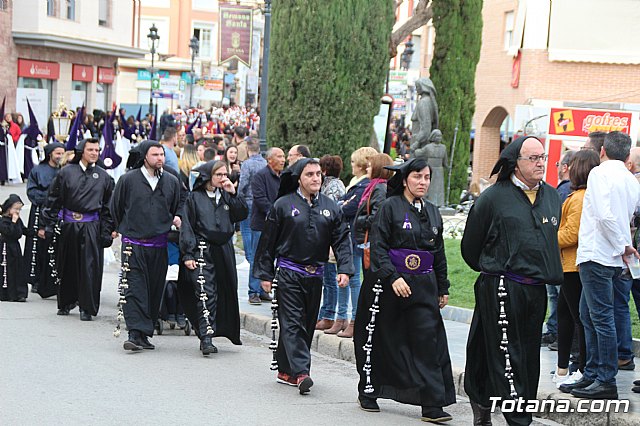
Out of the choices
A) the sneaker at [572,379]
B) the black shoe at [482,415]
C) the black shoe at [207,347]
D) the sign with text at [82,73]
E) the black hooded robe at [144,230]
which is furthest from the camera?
the sign with text at [82,73]

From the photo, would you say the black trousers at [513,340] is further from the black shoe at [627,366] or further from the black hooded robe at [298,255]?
the black shoe at [627,366]

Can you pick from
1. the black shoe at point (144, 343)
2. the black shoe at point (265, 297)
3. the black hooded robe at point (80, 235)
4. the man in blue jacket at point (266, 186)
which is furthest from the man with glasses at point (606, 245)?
the black hooded robe at point (80, 235)

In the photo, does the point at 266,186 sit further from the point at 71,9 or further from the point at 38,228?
the point at 71,9

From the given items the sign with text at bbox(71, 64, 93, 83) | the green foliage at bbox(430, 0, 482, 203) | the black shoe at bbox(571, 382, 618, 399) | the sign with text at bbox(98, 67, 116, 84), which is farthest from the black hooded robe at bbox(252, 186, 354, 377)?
the sign with text at bbox(98, 67, 116, 84)

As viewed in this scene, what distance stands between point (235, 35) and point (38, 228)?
15940mm

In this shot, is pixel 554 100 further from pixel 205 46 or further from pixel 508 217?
pixel 205 46

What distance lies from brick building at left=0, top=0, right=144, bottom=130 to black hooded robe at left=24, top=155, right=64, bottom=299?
91.9 feet

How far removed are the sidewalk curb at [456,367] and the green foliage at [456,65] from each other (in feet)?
Result: 42.2

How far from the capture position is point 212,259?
35.3 ft

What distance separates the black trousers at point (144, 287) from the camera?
10.6 meters

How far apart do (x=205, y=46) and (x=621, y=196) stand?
7561 cm

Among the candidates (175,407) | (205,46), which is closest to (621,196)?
(175,407)

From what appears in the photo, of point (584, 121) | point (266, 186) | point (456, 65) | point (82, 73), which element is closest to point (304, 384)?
point (266, 186)

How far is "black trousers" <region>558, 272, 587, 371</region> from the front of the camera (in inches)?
351
